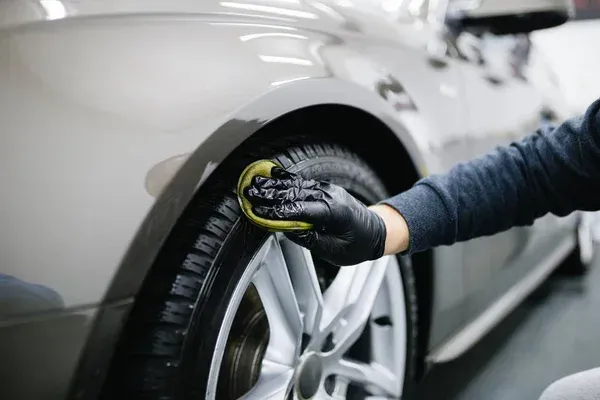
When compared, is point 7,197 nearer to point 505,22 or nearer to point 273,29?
point 273,29

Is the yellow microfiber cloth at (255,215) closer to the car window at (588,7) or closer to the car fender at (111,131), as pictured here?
the car fender at (111,131)

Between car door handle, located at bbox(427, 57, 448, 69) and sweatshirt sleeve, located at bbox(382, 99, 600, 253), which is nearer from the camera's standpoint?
sweatshirt sleeve, located at bbox(382, 99, 600, 253)

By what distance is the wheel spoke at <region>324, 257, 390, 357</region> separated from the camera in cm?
118

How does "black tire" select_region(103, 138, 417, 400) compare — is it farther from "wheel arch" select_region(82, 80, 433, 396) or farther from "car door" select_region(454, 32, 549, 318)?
"car door" select_region(454, 32, 549, 318)

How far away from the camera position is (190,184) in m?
0.84

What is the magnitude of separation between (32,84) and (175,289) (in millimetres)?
321

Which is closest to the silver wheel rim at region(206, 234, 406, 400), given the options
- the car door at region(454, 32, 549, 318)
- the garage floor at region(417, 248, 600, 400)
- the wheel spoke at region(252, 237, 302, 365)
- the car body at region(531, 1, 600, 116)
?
the wheel spoke at region(252, 237, 302, 365)

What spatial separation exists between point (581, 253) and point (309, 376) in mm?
2114

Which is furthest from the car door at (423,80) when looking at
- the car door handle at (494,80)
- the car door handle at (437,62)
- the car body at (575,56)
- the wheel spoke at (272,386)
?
the car body at (575,56)

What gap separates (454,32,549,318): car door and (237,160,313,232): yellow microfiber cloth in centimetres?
73

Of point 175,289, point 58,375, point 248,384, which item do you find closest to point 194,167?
point 175,289

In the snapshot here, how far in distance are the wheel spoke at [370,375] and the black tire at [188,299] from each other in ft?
1.26

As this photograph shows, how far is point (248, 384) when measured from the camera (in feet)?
3.49

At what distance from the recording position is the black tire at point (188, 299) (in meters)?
0.85
